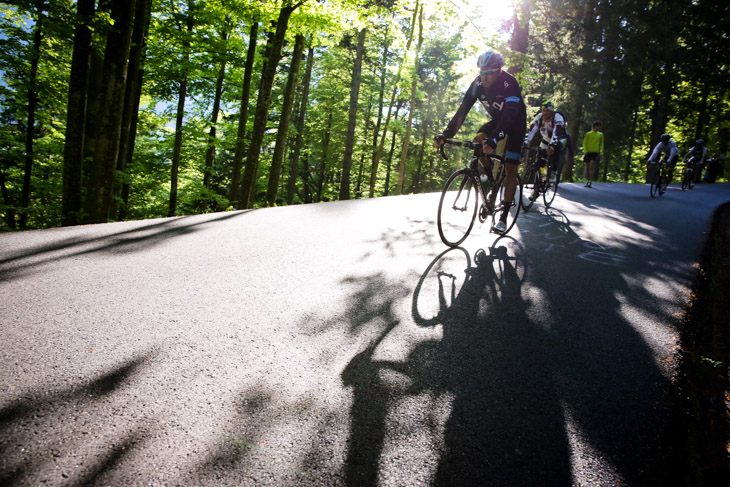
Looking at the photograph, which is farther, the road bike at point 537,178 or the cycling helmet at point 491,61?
the road bike at point 537,178

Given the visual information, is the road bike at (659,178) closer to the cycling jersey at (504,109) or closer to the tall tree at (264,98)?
the cycling jersey at (504,109)

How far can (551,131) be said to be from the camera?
1020 cm

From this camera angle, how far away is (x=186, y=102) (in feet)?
57.6

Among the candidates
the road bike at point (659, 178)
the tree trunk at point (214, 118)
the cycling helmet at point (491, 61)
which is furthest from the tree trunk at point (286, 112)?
the road bike at point (659, 178)

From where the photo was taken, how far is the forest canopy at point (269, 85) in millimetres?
9094

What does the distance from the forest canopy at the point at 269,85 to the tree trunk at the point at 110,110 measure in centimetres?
3

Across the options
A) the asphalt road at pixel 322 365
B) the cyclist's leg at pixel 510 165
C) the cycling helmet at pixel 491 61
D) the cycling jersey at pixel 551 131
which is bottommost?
the asphalt road at pixel 322 365

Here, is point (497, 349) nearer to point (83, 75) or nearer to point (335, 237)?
point (335, 237)

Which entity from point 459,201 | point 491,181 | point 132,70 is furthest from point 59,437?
point 132,70

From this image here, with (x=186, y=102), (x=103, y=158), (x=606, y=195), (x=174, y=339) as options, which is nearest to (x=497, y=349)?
(x=174, y=339)

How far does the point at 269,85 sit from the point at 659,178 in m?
14.0

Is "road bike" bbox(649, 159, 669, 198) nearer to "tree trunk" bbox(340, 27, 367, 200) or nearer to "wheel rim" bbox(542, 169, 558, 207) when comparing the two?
"wheel rim" bbox(542, 169, 558, 207)

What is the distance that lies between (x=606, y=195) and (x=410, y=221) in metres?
10.0

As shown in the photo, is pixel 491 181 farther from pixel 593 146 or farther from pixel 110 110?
pixel 593 146
